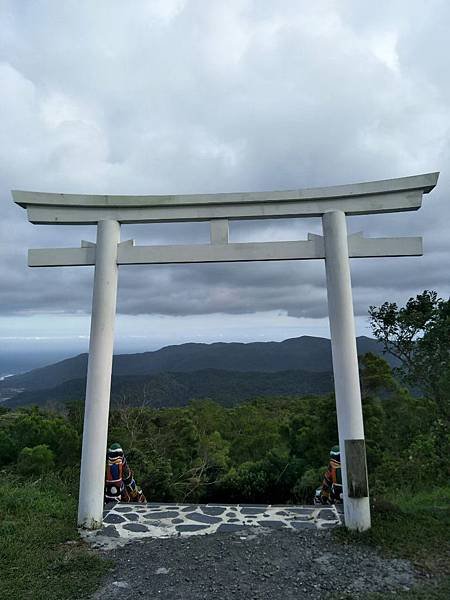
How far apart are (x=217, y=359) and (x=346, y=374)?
256 feet

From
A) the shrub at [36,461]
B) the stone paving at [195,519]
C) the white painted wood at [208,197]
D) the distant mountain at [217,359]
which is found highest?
the distant mountain at [217,359]

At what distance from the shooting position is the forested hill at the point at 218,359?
73.1 meters

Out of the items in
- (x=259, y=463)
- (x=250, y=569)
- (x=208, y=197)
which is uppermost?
(x=208, y=197)

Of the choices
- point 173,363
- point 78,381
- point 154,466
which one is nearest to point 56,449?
point 154,466

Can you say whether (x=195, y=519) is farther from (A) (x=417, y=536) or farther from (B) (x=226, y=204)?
(B) (x=226, y=204)

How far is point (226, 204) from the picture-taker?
5137 mm

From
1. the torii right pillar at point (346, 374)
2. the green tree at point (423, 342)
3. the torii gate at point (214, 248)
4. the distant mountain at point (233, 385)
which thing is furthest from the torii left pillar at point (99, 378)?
the distant mountain at point (233, 385)

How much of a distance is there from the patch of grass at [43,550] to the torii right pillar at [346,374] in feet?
8.53

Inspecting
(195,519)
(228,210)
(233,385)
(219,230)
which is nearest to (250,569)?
(195,519)

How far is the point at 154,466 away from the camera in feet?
Result: 24.1

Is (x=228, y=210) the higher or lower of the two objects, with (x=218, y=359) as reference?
lower

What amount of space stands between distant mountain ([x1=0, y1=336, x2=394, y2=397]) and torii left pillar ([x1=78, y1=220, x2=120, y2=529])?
63075 millimetres

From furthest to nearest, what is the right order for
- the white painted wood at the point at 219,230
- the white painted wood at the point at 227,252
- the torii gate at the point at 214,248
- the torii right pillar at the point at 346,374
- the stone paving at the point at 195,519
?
1. the white painted wood at the point at 219,230
2. the white painted wood at the point at 227,252
3. the torii gate at the point at 214,248
4. the stone paving at the point at 195,519
5. the torii right pillar at the point at 346,374

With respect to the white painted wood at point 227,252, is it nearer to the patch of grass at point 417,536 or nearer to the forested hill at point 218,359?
the patch of grass at point 417,536
